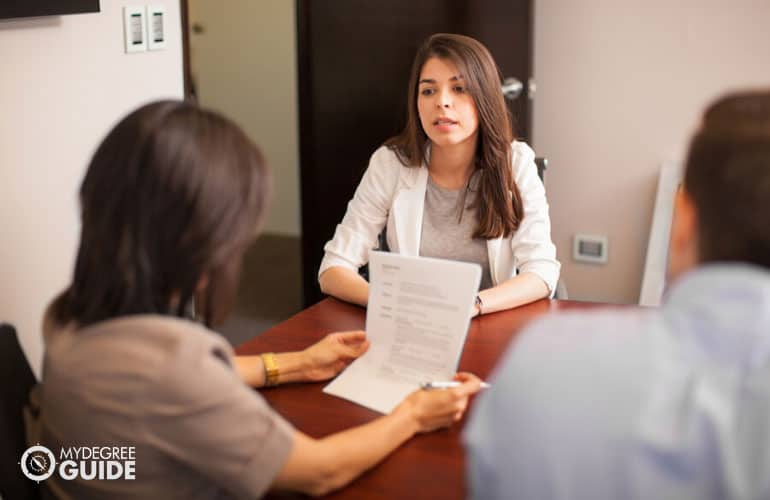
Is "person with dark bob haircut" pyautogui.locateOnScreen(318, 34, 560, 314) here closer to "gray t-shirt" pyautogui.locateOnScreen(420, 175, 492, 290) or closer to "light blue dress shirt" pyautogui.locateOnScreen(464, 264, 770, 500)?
"gray t-shirt" pyautogui.locateOnScreen(420, 175, 492, 290)

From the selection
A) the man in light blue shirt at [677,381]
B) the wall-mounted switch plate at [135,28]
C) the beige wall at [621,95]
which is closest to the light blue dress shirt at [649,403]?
the man in light blue shirt at [677,381]

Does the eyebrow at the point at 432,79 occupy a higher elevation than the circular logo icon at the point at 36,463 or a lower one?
higher

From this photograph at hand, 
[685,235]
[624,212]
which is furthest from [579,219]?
[685,235]

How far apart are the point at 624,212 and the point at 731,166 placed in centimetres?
285

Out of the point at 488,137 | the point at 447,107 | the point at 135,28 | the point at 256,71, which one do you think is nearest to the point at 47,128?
the point at 135,28

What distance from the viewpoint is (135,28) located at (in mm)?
2430

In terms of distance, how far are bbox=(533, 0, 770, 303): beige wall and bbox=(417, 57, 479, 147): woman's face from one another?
139cm

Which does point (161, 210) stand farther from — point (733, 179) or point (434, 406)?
point (733, 179)

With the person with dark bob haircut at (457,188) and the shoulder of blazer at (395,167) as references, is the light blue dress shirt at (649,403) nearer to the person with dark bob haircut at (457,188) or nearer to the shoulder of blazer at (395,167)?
the person with dark bob haircut at (457,188)

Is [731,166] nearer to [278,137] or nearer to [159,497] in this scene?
[159,497]

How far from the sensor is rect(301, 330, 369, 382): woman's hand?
5.10 ft

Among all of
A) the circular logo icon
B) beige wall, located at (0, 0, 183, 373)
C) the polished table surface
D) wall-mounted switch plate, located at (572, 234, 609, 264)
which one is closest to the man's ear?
the polished table surface

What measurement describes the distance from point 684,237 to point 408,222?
1362 millimetres

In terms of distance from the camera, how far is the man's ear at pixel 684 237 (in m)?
0.86
